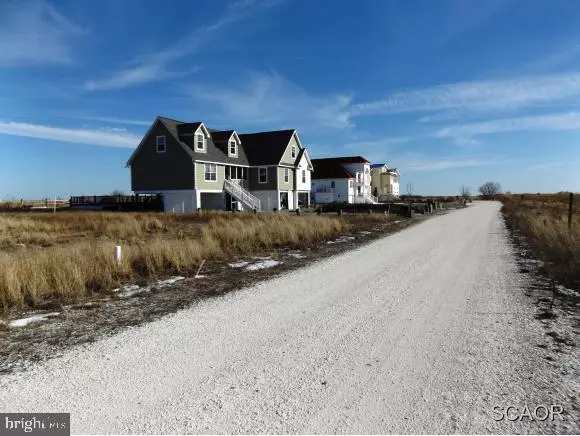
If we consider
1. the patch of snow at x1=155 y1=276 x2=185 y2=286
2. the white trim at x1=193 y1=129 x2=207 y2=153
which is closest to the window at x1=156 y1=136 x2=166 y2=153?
the white trim at x1=193 y1=129 x2=207 y2=153

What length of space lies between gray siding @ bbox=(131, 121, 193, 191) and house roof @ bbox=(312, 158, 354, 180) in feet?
101

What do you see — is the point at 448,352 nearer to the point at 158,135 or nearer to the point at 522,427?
the point at 522,427

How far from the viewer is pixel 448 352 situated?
15.3ft

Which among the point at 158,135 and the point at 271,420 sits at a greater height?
the point at 158,135

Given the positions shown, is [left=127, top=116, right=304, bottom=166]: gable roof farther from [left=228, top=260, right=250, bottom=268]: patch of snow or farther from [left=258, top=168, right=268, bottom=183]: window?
[left=228, top=260, right=250, bottom=268]: patch of snow

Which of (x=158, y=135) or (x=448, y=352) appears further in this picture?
(x=158, y=135)

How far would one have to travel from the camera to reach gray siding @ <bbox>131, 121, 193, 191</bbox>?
35.5 metres

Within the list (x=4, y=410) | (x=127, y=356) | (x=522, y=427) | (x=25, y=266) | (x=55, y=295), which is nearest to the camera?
(x=522, y=427)

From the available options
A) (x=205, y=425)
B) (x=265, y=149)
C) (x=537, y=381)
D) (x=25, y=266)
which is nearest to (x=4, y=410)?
(x=205, y=425)

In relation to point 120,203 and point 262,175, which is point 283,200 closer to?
point 262,175

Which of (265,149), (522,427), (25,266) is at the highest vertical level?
(265,149)

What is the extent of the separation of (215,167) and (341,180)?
27.7 metres

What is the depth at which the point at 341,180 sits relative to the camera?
61.4m

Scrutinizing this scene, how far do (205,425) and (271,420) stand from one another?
506mm
